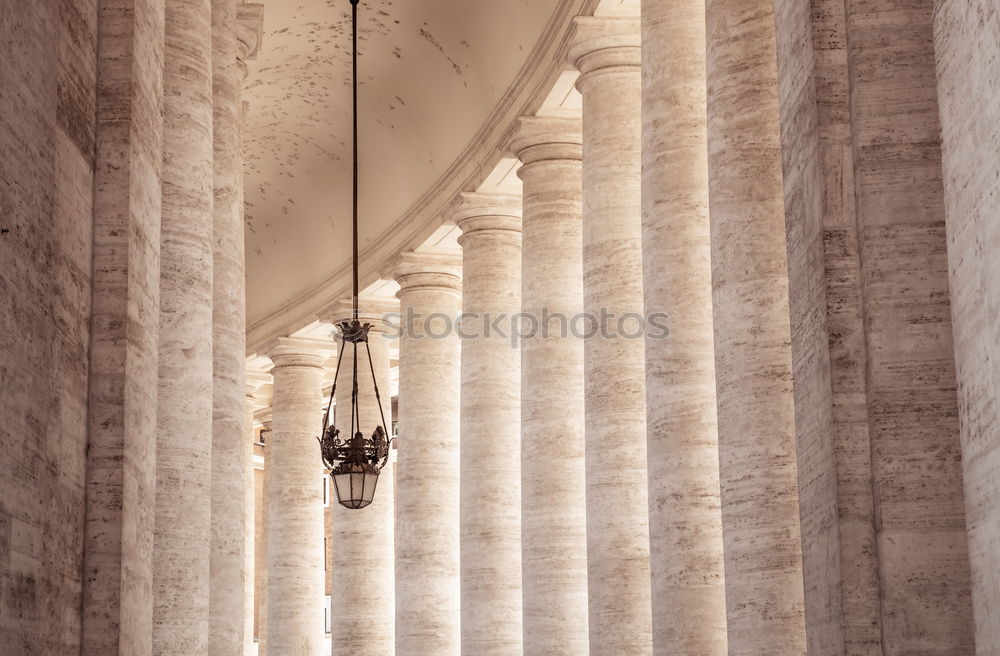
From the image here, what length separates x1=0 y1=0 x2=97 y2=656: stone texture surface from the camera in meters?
18.0

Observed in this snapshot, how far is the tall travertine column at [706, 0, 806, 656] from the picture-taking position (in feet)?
113

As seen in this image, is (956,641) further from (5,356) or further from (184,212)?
(184,212)

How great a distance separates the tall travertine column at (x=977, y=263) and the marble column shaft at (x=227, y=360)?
74.3 feet

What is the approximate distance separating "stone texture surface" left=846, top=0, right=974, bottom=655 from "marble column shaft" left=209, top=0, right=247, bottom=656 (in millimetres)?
21030

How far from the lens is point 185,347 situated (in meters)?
34.9

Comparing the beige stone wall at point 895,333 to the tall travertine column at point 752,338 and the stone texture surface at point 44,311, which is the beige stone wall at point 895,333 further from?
the tall travertine column at point 752,338

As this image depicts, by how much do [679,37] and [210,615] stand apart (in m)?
21.4

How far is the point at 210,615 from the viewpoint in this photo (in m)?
38.4

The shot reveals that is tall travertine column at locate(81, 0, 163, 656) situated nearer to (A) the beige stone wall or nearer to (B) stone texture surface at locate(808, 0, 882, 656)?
(B) stone texture surface at locate(808, 0, 882, 656)

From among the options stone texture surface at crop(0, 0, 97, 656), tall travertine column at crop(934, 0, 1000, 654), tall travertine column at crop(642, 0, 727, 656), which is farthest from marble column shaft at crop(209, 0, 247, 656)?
tall travertine column at crop(934, 0, 1000, 654)

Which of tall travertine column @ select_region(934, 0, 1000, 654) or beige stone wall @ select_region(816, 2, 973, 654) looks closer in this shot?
tall travertine column @ select_region(934, 0, 1000, 654)

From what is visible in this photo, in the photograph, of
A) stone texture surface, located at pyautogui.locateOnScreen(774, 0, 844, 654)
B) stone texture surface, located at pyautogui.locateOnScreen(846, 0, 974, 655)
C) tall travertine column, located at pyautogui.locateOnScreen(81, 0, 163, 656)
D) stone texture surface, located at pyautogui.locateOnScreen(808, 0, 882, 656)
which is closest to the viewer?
stone texture surface, located at pyautogui.locateOnScreen(846, 0, 974, 655)

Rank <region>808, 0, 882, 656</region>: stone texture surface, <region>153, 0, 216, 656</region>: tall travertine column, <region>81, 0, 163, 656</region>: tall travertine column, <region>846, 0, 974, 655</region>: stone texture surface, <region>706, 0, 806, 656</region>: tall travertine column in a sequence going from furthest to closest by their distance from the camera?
1. <region>706, 0, 806, 656</region>: tall travertine column
2. <region>153, 0, 216, 656</region>: tall travertine column
3. <region>81, 0, 163, 656</region>: tall travertine column
4. <region>808, 0, 882, 656</region>: stone texture surface
5. <region>846, 0, 974, 655</region>: stone texture surface

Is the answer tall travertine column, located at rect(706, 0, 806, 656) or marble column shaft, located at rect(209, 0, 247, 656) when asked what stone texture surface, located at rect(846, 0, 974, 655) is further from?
marble column shaft, located at rect(209, 0, 247, 656)
